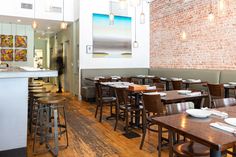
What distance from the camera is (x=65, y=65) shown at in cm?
1002

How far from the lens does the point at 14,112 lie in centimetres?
284

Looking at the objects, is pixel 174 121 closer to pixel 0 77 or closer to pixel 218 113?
pixel 218 113

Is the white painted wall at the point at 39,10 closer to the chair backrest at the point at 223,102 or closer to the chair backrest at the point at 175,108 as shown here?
the chair backrest at the point at 175,108

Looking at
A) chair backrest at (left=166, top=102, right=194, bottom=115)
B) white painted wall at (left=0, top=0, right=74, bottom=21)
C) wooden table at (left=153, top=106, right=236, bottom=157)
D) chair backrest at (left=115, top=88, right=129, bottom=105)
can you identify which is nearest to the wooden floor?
chair backrest at (left=115, top=88, right=129, bottom=105)

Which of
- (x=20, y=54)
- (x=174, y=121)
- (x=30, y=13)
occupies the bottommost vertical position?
(x=174, y=121)

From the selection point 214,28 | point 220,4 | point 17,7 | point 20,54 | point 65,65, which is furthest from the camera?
point 65,65

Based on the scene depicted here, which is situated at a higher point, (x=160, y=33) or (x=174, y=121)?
(x=160, y=33)

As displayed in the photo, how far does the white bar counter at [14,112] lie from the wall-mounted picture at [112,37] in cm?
506

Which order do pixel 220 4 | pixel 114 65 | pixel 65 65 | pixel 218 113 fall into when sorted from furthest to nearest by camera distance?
pixel 65 65 < pixel 114 65 < pixel 220 4 < pixel 218 113

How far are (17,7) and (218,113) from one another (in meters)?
7.72

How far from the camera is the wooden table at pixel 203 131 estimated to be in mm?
1381

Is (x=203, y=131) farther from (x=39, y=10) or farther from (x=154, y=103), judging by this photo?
(x=39, y=10)

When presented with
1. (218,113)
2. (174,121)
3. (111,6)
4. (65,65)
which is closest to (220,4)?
(111,6)

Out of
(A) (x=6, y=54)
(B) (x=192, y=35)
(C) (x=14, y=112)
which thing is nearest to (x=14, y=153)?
(C) (x=14, y=112)
